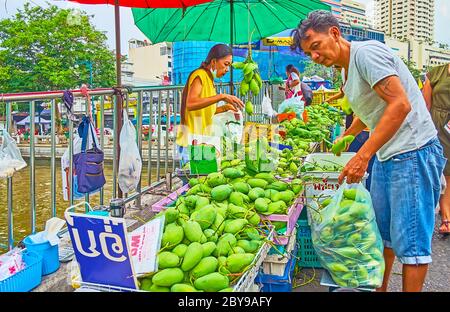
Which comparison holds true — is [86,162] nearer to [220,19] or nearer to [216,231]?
[216,231]

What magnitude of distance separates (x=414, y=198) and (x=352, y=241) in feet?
1.37

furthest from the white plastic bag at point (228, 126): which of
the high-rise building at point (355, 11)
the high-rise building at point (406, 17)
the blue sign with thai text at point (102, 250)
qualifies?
the high-rise building at point (355, 11)

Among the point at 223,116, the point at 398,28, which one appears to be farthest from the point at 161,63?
the point at 223,116

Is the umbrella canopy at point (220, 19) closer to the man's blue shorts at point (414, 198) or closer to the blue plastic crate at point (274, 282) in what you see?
the man's blue shorts at point (414, 198)

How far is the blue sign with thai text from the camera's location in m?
1.63

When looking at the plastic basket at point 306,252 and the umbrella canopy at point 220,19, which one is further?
the umbrella canopy at point 220,19

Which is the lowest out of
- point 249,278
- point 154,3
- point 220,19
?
point 249,278

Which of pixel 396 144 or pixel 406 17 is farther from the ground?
pixel 406 17

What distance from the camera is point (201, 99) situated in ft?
11.9

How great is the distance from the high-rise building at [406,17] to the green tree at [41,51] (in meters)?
35.2

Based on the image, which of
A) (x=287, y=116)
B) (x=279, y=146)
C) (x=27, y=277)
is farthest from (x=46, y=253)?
(x=287, y=116)

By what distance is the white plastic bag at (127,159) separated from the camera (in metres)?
3.35
